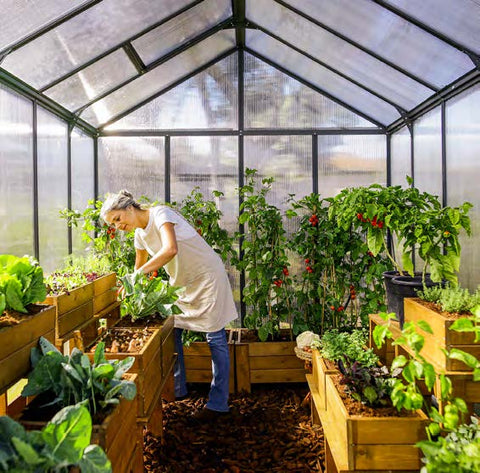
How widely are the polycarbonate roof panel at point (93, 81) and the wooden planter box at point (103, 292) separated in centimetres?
162

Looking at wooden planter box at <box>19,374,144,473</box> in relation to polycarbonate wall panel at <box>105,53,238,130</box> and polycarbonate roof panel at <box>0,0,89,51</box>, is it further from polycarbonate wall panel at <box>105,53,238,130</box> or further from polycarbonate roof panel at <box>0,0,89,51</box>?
polycarbonate wall panel at <box>105,53,238,130</box>

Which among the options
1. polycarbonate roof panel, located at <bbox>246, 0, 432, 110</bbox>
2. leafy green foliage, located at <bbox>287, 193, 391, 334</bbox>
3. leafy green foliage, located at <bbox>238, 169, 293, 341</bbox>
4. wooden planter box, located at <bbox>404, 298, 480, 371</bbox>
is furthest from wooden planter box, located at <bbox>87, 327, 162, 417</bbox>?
polycarbonate roof panel, located at <bbox>246, 0, 432, 110</bbox>

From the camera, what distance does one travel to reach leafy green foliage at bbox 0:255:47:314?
5.24 feet

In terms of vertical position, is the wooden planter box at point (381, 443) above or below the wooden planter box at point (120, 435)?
below

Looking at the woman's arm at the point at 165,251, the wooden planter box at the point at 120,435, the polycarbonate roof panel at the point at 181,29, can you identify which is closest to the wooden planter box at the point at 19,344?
the wooden planter box at the point at 120,435

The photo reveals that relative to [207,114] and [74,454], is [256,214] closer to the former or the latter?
[207,114]

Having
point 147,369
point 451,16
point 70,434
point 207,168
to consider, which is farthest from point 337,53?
point 70,434

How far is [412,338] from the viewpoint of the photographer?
1.25 m

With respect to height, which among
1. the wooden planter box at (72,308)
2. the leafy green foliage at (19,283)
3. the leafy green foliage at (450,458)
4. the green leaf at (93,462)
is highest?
the leafy green foliage at (19,283)

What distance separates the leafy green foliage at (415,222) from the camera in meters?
2.43

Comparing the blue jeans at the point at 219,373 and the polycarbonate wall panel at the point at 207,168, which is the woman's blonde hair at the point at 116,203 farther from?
the polycarbonate wall panel at the point at 207,168

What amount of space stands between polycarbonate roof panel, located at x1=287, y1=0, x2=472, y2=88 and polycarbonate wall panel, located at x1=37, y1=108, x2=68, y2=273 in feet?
7.55

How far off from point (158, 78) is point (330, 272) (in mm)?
2670

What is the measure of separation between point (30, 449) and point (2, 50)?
259cm
